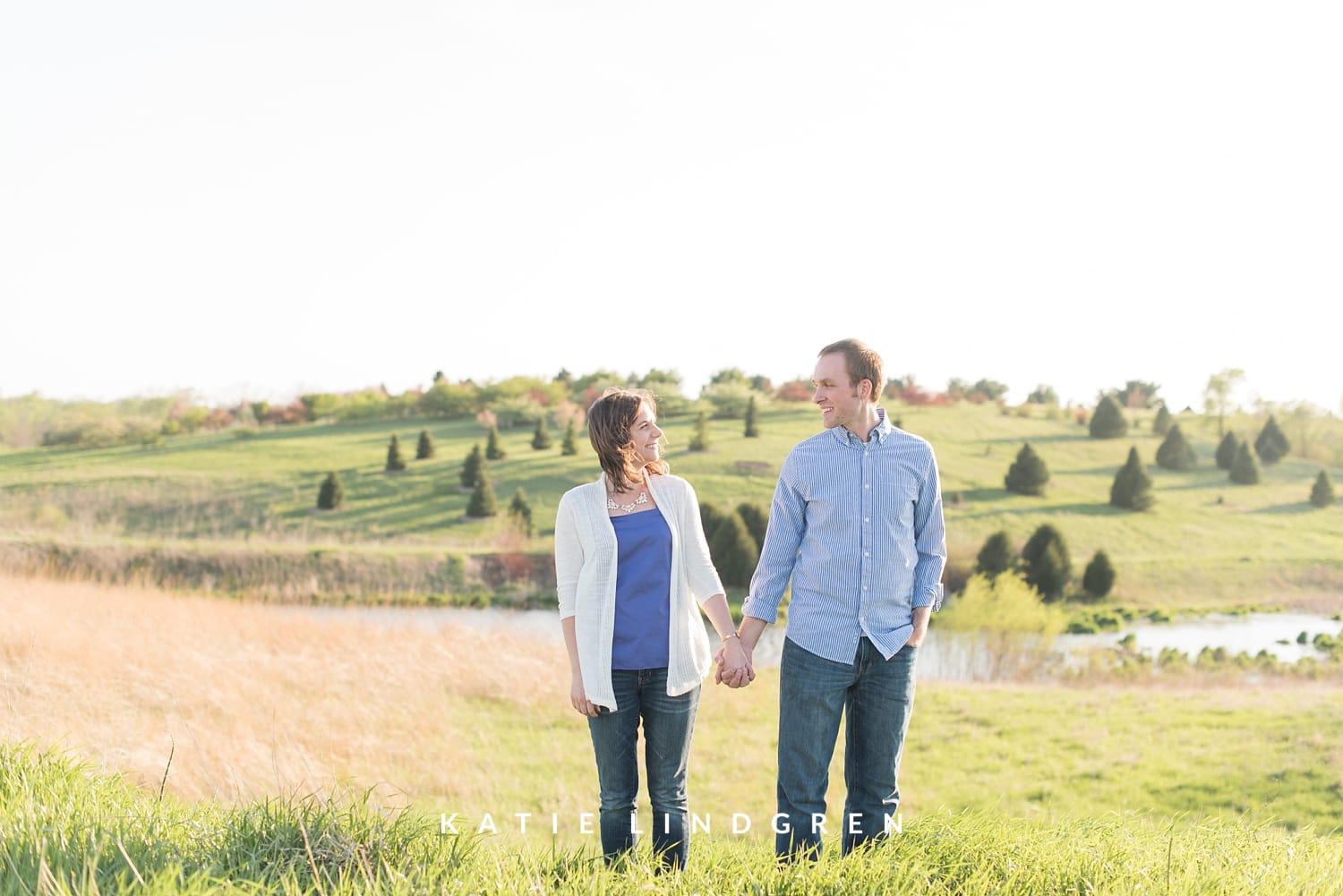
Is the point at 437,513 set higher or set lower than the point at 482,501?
lower

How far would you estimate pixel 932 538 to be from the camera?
361cm

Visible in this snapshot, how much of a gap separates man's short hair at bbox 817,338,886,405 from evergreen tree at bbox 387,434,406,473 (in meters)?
25.7

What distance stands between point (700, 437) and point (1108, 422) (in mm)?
17107

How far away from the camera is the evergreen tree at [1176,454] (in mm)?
33062

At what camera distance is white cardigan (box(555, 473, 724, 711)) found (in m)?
3.33

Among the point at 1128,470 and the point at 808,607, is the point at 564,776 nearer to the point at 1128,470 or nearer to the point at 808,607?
the point at 808,607

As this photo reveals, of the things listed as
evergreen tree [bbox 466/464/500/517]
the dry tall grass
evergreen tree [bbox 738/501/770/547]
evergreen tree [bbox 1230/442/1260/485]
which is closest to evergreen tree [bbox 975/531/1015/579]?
evergreen tree [bbox 738/501/770/547]

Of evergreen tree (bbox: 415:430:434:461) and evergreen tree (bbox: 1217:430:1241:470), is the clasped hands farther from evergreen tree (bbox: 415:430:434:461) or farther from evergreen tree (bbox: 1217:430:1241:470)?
evergreen tree (bbox: 1217:430:1241:470)

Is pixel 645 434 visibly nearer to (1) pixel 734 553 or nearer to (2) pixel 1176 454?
(1) pixel 734 553

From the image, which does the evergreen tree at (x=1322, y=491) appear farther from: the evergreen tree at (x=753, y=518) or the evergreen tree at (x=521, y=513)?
the evergreen tree at (x=521, y=513)

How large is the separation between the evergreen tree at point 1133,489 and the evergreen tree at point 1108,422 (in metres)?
6.91

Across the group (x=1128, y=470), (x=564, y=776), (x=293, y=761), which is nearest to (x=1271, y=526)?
(x=1128, y=470)

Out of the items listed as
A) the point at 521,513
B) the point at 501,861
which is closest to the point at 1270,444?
the point at 521,513

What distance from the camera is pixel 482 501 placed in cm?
2409
